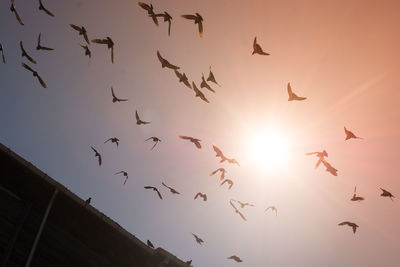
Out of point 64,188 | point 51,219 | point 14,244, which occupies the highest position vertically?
point 64,188

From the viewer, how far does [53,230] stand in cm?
830

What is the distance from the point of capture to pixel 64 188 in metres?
7.43

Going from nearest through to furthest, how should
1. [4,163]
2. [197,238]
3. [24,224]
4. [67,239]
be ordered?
1. [4,163]
2. [24,224]
3. [67,239]
4. [197,238]

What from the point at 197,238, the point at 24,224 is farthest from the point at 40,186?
the point at 197,238

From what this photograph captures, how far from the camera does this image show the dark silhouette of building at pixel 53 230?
7.39 meters

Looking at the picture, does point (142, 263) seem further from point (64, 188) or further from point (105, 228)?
point (64, 188)

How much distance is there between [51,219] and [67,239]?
658 millimetres

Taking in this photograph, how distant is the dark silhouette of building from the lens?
24.2ft

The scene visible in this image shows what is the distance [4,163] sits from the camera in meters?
7.36

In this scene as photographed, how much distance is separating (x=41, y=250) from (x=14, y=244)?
641 millimetres

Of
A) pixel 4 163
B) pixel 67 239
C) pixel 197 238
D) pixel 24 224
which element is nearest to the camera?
pixel 4 163

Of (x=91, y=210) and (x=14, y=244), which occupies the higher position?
(x=91, y=210)

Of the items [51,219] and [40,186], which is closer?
[40,186]

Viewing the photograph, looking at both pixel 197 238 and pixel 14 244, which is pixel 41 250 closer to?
pixel 14 244
